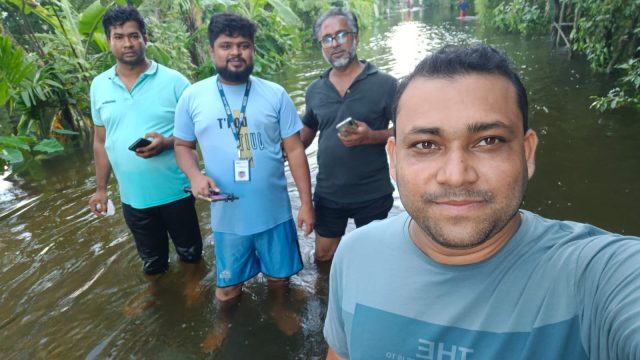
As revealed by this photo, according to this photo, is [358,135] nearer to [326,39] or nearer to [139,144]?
[326,39]

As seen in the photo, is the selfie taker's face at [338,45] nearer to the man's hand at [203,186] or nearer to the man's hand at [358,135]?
the man's hand at [358,135]

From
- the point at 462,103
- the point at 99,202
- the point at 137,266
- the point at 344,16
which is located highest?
the point at 344,16

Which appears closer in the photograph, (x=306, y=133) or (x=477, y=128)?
(x=477, y=128)

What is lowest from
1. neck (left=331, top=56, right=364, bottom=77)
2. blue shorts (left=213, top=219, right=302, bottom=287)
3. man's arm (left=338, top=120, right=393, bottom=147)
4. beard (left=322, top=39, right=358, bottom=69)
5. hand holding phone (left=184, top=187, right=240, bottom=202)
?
blue shorts (left=213, top=219, right=302, bottom=287)

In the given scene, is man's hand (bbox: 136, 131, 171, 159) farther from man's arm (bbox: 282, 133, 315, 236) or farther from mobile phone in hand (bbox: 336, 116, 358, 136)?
mobile phone in hand (bbox: 336, 116, 358, 136)

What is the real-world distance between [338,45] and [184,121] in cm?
115

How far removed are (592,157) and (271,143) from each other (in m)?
4.87

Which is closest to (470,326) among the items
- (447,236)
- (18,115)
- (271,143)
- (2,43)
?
(447,236)

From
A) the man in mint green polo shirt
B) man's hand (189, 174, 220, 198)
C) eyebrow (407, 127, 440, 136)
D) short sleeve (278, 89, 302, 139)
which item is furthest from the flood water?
eyebrow (407, 127, 440, 136)

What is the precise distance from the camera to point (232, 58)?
2811 millimetres

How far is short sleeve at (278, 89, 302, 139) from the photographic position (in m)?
2.89

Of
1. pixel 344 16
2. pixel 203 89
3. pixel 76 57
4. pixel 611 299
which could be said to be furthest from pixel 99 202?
pixel 76 57

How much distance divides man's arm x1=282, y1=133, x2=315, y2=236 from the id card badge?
31cm

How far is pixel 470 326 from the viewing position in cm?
112
